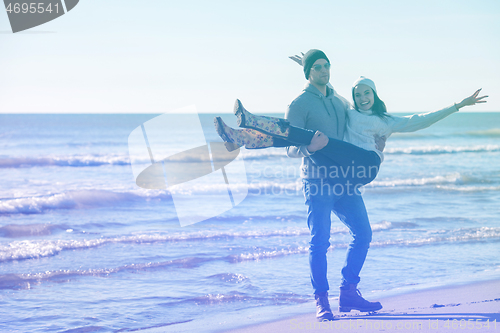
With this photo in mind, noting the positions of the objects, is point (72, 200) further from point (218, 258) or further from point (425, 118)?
point (425, 118)

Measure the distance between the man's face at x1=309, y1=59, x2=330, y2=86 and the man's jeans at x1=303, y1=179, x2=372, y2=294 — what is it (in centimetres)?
68

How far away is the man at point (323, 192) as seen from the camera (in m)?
3.13

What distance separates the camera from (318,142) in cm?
295

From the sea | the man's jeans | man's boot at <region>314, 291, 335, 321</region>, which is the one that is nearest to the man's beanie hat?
the man's jeans

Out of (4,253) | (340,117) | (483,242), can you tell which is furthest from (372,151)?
(4,253)

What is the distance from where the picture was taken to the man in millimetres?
3131

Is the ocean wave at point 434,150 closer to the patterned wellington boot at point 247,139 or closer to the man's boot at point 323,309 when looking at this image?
the man's boot at point 323,309

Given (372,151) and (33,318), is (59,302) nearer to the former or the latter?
(33,318)

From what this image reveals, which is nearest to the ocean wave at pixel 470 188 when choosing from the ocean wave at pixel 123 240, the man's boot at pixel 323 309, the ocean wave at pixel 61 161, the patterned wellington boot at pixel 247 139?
the ocean wave at pixel 123 240

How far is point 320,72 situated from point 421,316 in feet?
5.90

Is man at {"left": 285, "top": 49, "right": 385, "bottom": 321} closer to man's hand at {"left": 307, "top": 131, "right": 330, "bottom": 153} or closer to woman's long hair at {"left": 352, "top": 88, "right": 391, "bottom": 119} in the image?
man's hand at {"left": 307, "top": 131, "right": 330, "bottom": 153}

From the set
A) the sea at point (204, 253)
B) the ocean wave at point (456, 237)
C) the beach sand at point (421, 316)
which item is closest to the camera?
the beach sand at point (421, 316)

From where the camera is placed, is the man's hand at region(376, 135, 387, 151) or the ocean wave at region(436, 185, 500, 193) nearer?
the man's hand at region(376, 135, 387, 151)

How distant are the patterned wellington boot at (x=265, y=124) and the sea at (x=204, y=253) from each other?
1.44m
